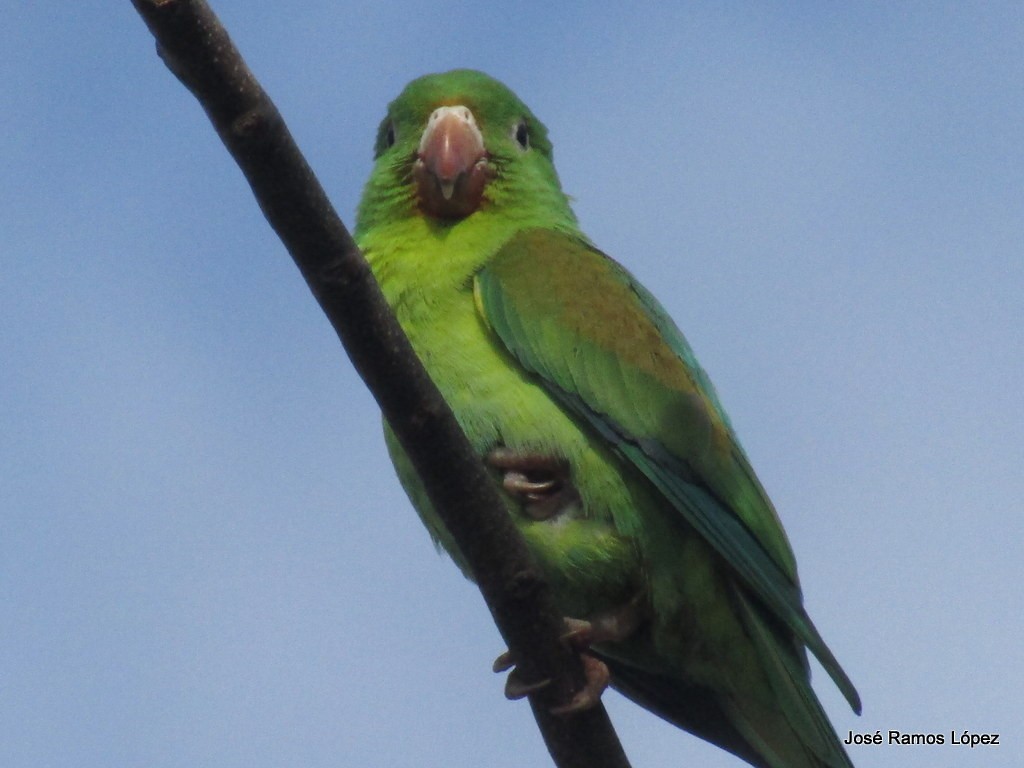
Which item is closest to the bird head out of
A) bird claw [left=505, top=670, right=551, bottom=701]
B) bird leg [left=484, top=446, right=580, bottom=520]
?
bird leg [left=484, top=446, right=580, bottom=520]

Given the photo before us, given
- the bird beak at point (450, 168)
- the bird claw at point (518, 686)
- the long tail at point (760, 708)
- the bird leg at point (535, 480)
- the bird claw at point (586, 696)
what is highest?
the bird beak at point (450, 168)

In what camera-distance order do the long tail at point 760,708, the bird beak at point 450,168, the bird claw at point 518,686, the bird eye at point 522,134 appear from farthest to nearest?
the bird eye at point 522,134, the bird beak at point 450,168, the long tail at point 760,708, the bird claw at point 518,686

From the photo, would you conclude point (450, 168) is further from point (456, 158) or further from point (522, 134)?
point (522, 134)

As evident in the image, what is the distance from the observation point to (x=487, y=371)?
4633 millimetres

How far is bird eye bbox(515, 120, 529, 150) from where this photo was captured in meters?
5.92

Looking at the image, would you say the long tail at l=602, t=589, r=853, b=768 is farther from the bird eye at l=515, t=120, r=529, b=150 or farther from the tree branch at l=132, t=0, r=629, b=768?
the bird eye at l=515, t=120, r=529, b=150

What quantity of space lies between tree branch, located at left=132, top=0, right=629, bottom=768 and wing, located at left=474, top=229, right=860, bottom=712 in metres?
0.83

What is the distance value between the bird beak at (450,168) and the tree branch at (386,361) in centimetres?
197

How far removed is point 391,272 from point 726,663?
2010 millimetres

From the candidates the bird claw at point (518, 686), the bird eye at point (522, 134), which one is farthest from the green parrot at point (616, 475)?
the bird eye at point (522, 134)

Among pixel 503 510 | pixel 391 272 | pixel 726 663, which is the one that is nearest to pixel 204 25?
pixel 503 510

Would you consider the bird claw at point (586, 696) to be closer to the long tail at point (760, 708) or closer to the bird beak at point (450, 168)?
the long tail at point (760, 708)

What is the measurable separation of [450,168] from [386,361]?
210 cm

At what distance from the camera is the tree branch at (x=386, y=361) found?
296cm
